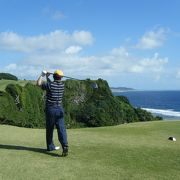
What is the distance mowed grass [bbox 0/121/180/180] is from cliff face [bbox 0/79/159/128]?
7.99 metres

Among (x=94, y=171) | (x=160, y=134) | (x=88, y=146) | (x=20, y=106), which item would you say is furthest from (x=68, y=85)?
(x=94, y=171)

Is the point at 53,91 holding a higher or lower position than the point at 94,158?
higher

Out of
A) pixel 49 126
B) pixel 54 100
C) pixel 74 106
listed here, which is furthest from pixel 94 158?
pixel 74 106

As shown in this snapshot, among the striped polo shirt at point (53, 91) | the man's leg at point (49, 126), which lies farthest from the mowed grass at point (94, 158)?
the striped polo shirt at point (53, 91)

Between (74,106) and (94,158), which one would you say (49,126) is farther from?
(74,106)

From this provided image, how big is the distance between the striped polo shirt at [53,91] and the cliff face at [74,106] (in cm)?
1075

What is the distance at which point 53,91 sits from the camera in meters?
10.9

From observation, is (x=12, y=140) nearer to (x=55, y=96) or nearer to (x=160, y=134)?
(x=55, y=96)

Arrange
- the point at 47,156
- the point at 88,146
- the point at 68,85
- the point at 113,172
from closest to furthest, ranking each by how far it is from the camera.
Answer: the point at 113,172, the point at 47,156, the point at 88,146, the point at 68,85

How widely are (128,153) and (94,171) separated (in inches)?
82.2

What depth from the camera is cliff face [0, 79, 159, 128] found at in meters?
22.5

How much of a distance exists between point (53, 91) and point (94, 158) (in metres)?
1.87

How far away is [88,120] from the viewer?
86.9ft

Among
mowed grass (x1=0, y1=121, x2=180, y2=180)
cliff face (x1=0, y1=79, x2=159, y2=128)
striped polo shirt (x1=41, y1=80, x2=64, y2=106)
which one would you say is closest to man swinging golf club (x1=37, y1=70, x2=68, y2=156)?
striped polo shirt (x1=41, y1=80, x2=64, y2=106)
